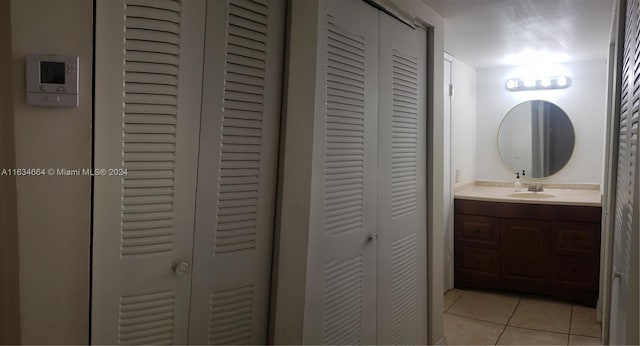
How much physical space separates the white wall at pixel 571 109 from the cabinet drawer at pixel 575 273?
92 centimetres

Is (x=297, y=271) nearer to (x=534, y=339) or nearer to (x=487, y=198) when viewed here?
(x=534, y=339)

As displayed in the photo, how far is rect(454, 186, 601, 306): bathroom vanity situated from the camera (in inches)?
129

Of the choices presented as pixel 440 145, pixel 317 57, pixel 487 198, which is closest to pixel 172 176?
pixel 317 57

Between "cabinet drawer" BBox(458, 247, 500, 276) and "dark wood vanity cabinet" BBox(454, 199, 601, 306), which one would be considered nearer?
"dark wood vanity cabinet" BBox(454, 199, 601, 306)

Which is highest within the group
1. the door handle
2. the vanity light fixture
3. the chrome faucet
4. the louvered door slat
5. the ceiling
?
the ceiling

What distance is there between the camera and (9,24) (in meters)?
1.00

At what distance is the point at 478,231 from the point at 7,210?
3355mm

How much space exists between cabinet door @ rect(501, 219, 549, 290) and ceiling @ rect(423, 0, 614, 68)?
139 centimetres

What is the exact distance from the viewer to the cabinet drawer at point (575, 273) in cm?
325

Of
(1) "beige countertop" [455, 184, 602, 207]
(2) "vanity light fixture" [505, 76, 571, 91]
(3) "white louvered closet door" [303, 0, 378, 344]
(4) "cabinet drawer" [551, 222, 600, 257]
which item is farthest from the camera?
(2) "vanity light fixture" [505, 76, 571, 91]

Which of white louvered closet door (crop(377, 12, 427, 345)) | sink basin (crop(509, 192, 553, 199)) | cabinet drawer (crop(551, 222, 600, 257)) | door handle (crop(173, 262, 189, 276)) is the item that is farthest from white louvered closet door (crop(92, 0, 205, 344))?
sink basin (crop(509, 192, 553, 199))

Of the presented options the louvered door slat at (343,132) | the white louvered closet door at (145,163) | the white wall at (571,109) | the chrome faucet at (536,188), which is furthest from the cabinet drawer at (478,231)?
the white louvered closet door at (145,163)

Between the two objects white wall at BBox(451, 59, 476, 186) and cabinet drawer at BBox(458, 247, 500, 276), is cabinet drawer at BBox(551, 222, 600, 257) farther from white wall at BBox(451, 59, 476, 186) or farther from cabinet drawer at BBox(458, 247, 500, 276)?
white wall at BBox(451, 59, 476, 186)

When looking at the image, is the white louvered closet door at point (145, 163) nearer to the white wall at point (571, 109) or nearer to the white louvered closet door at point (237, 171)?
the white louvered closet door at point (237, 171)
